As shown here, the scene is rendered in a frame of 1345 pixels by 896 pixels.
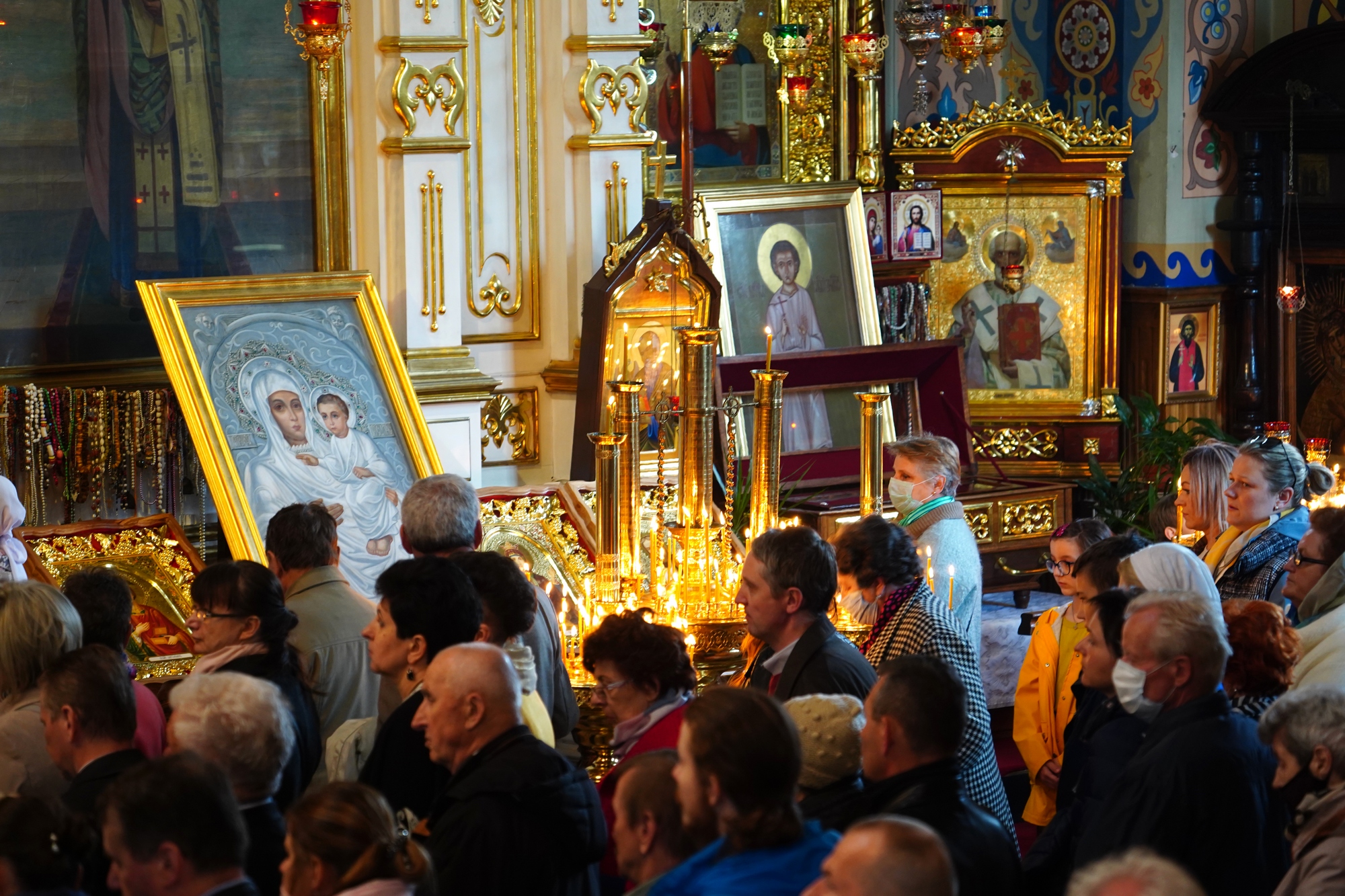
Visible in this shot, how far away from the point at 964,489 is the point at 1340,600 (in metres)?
4.54

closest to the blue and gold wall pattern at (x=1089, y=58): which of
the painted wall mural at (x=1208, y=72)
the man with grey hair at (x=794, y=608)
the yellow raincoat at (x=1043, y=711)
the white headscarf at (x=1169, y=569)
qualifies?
the painted wall mural at (x=1208, y=72)

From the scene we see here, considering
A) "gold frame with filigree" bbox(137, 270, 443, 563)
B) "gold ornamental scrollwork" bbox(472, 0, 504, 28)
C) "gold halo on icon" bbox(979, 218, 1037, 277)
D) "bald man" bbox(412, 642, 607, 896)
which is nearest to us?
"bald man" bbox(412, 642, 607, 896)

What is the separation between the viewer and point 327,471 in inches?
295

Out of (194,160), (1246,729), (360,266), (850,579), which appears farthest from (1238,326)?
(1246,729)

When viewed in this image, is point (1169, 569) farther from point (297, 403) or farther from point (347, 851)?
point (297, 403)

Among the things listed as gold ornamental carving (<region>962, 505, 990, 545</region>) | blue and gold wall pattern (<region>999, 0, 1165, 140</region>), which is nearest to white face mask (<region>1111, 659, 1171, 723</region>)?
Answer: gold ornamental carving (<region>962, 505, 990, 545</region>)

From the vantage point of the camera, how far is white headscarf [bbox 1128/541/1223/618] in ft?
15.1

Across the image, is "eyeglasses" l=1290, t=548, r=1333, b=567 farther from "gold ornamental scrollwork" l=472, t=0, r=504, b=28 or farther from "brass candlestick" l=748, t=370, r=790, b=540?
"gold ornamental scrollwork" l=472, t=0, r=504, b=28

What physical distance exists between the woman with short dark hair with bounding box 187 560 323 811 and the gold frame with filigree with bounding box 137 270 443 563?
2.76 metres

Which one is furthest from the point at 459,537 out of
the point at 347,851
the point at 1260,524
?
the point at 1260,524

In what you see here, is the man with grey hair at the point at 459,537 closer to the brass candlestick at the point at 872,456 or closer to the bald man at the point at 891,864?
the brass candlestick at the point at 872,456

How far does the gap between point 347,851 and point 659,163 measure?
641cm

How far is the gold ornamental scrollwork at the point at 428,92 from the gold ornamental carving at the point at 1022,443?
183 inches

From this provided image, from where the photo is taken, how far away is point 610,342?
8.52 meters
